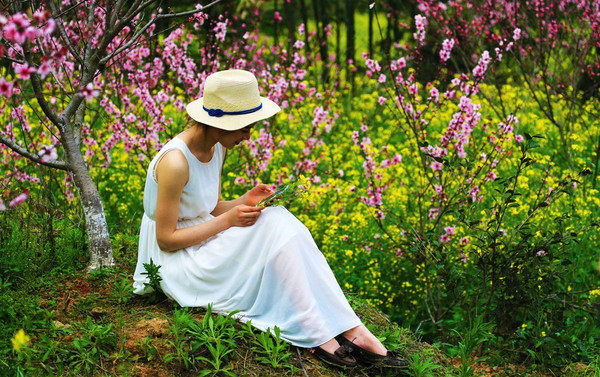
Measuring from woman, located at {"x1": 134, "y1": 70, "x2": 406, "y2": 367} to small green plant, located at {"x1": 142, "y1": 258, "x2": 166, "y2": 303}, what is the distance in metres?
0.03

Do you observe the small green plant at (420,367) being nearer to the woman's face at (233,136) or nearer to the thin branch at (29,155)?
the woman's face at (233,136)

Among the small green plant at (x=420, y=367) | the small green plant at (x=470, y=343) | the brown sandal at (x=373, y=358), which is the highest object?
the brown sandal at (x=373, y=358)

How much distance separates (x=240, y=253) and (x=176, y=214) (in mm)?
340

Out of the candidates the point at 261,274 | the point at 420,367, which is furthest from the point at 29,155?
the point at 420,367

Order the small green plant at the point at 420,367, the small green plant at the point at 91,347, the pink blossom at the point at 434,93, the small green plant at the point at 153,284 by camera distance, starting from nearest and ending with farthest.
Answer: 1. the small green plant at the point at 91,347
2. the small green plant at the point at 420,367
3. the small green plant at the point at 153,284
4. the pink blossom at the point at 434,93

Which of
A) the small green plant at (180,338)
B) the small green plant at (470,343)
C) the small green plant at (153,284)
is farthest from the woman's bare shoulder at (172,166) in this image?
the small green plant at (470,343)

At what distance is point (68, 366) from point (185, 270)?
66 cm

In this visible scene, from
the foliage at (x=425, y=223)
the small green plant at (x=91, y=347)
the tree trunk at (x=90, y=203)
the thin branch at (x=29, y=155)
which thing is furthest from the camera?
the foliage at (x=425, y=223)

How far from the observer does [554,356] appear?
375 cm

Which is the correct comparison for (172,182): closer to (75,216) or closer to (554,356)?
(75,216)

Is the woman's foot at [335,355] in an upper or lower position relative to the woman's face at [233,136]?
lower

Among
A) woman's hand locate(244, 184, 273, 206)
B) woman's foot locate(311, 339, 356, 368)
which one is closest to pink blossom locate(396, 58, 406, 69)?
woman's hand locate(244, 184, 273, 206)

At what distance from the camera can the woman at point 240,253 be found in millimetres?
2848

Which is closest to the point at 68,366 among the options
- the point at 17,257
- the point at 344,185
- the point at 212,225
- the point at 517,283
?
the point at 212,225
